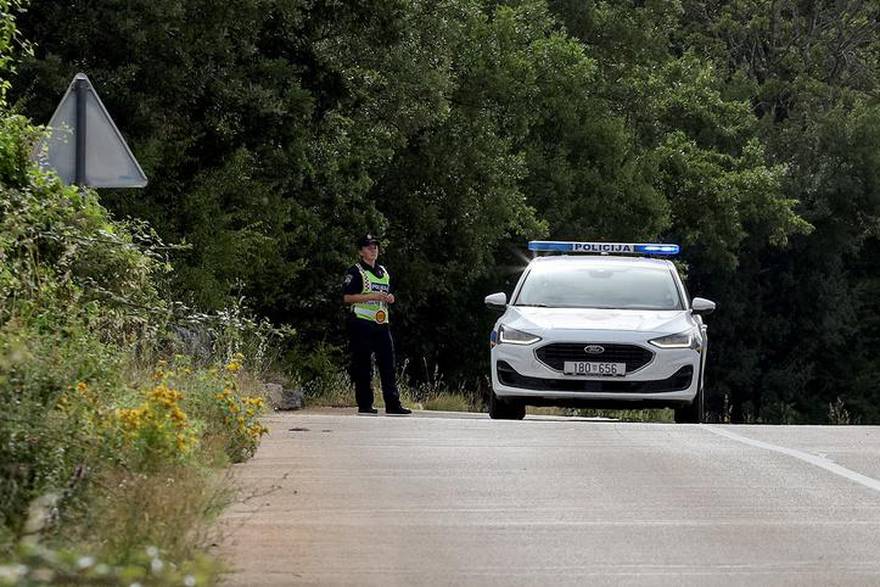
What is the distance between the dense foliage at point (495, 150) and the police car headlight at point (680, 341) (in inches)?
313

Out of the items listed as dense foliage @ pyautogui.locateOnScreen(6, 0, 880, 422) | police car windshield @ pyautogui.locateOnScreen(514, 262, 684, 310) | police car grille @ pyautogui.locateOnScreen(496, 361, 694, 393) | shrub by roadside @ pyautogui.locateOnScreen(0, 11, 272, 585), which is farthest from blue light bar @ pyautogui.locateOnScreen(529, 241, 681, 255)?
shrub by roadside @ pyautogui.locateOnScreen(0, 11, 272, 585)

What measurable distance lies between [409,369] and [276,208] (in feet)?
54.8

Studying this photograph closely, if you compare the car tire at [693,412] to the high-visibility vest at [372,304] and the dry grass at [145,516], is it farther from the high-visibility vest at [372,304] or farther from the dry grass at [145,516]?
the dry grass at [145,516]

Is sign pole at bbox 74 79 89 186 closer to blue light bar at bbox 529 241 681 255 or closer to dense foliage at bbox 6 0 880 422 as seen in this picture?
blue light bar at bbox 529 241 681 255

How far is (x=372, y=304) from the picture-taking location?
2098cm

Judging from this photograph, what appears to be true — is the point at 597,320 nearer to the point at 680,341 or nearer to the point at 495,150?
the point at 680,341

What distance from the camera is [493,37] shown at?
4541cm

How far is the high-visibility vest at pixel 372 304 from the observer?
20.8 meters

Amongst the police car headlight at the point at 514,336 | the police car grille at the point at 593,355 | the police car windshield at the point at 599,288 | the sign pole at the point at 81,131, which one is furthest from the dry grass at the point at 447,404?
the sign pole at the point at 81,131

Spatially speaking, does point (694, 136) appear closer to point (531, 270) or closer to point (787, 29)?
point (787, 29)

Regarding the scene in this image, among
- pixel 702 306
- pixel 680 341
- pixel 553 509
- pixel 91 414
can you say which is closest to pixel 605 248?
pixel 702 306

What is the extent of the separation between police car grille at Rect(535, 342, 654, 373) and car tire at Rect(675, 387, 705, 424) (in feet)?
2.91

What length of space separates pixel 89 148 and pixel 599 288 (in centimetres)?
619

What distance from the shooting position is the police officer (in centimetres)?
2075
